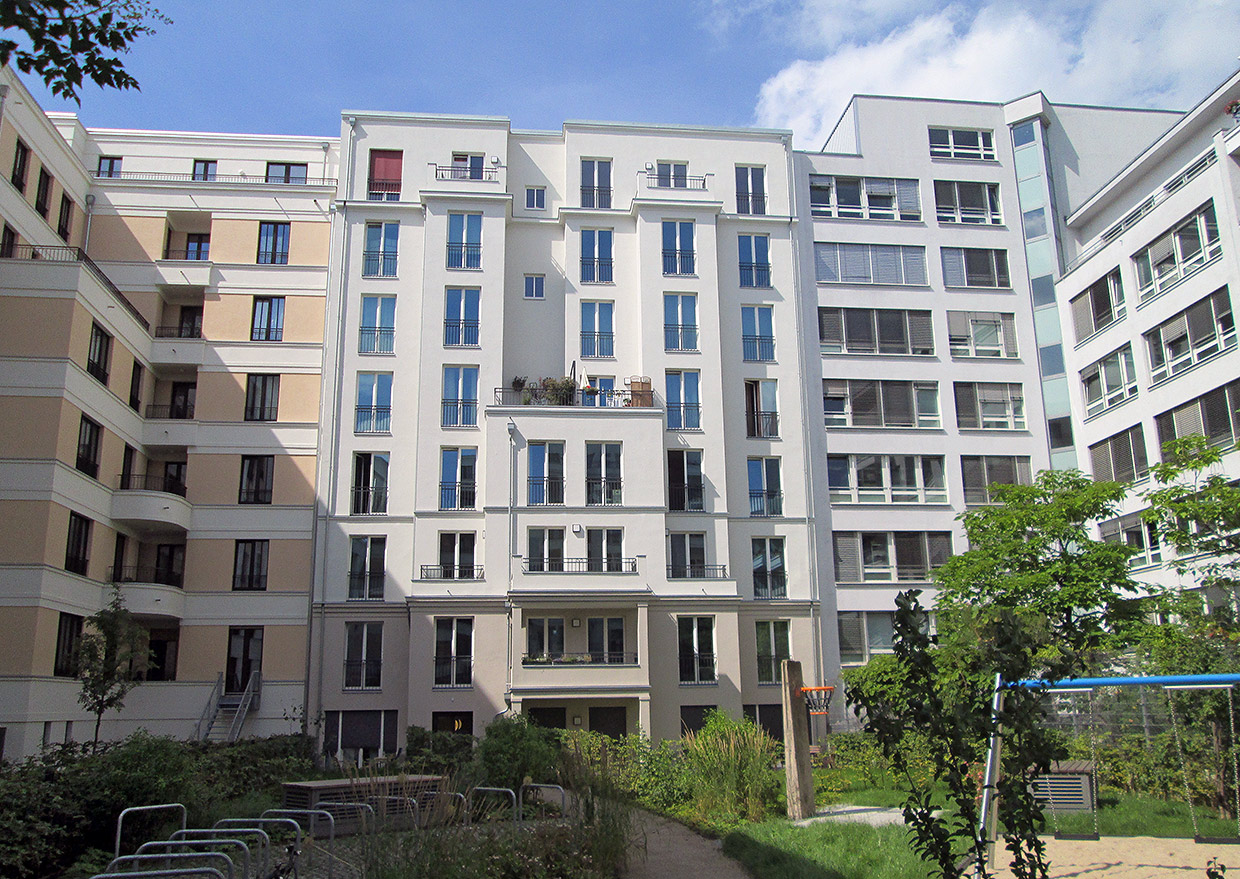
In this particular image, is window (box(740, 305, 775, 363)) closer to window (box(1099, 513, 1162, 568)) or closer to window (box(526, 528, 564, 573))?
window (box(526, 528, 564, 573))

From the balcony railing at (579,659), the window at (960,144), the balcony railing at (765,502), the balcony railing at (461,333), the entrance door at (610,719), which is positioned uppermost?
the window at (960,144)

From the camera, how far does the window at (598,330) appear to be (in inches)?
1459

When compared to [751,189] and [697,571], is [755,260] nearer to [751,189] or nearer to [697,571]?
[751,189]

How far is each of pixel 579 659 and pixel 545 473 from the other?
21.7 feet

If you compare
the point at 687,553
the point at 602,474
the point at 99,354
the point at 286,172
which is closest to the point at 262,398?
the point at 99,354

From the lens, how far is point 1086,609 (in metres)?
26.0

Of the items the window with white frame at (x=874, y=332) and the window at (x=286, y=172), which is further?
the window at (x=286, y=172)

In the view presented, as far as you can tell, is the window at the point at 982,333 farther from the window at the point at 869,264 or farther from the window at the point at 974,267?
the window at the point at 869,264

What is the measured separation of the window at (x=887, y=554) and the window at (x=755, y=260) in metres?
10.5

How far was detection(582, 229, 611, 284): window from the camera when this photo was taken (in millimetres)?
37844

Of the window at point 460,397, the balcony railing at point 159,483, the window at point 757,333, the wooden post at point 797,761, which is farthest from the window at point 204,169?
the wooden post at point 797,761

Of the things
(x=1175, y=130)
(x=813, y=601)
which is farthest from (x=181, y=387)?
(x=1175, y=130)

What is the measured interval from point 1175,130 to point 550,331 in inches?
945

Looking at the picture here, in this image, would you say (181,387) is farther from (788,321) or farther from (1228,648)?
(1228,648)
